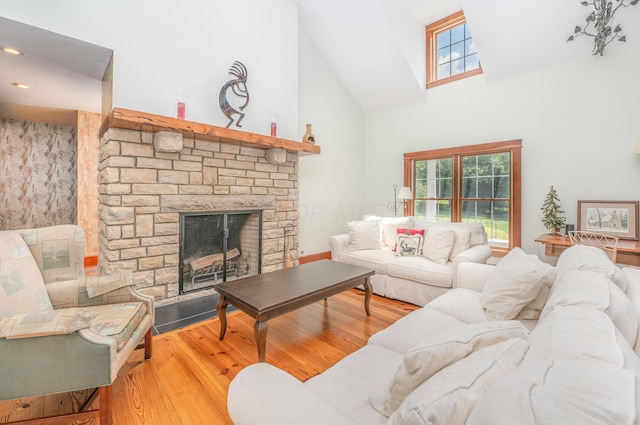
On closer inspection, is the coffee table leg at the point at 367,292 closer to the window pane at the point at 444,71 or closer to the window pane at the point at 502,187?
the window pane at the point at 502,187

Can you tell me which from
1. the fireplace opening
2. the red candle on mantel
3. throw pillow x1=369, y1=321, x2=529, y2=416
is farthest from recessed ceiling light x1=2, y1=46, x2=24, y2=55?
throw pillow x1=369, y1=321, x2=529, y2=416

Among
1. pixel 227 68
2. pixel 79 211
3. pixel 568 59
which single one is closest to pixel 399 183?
pixel 568 59

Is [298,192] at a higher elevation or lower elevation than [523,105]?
lower

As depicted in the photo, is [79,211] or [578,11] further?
[79,211]

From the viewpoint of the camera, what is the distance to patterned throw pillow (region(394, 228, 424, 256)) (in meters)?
3.46

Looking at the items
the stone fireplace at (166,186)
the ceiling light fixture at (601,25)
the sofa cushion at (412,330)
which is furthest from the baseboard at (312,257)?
the ceiling light fixture at (601,25)

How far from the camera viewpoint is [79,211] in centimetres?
423

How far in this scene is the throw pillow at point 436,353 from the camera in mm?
862

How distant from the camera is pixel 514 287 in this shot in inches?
67.1

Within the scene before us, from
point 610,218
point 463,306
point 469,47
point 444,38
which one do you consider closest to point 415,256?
point 463,306

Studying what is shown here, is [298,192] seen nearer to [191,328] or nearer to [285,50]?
[285,50]

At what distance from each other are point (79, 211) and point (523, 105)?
6.48 meters

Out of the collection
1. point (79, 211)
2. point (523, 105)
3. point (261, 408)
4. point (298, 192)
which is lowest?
point (261, 408)

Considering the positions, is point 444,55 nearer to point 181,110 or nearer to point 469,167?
point 469,167
